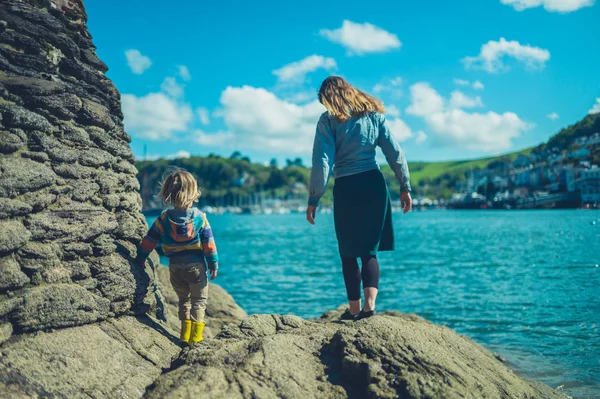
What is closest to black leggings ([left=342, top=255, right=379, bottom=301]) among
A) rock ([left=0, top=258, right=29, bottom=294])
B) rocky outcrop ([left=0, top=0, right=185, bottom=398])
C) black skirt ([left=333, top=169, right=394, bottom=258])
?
black skirt ([left=333, top=169, right=394, bottom=258])

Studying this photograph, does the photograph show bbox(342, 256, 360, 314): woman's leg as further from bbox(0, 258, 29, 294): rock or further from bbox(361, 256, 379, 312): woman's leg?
bbox(0, 258, 29, 294): rock

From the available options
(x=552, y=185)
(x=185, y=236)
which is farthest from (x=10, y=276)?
(x=552, y=185)

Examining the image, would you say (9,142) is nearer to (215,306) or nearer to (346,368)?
(346,368)

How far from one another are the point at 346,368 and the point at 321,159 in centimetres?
241

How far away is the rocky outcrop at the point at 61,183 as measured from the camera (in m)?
4.44

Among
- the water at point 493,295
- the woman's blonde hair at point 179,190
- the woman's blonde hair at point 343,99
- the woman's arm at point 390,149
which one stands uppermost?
the woman's blonde hair at point 343,99

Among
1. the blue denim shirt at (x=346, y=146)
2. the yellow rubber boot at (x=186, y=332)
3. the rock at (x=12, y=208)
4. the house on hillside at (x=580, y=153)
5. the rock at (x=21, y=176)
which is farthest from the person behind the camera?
the house on hillside at (x=580, y=153)

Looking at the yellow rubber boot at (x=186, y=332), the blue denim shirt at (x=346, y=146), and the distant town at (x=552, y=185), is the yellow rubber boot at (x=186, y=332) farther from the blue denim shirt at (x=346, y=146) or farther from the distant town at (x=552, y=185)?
the distant town at (x=552, y=185)

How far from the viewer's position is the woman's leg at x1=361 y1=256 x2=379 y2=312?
18.2 ft

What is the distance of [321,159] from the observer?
18.5 feet

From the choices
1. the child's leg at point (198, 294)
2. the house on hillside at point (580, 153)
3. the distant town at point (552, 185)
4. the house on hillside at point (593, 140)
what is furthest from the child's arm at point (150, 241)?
the house on hillside at point (593, 140)

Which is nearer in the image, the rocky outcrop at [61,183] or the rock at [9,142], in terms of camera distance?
the rocky outcrop at [61,183]

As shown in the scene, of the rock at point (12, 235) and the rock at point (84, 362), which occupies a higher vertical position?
the rock at point (12, 235)

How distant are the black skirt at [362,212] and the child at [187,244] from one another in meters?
1.56
